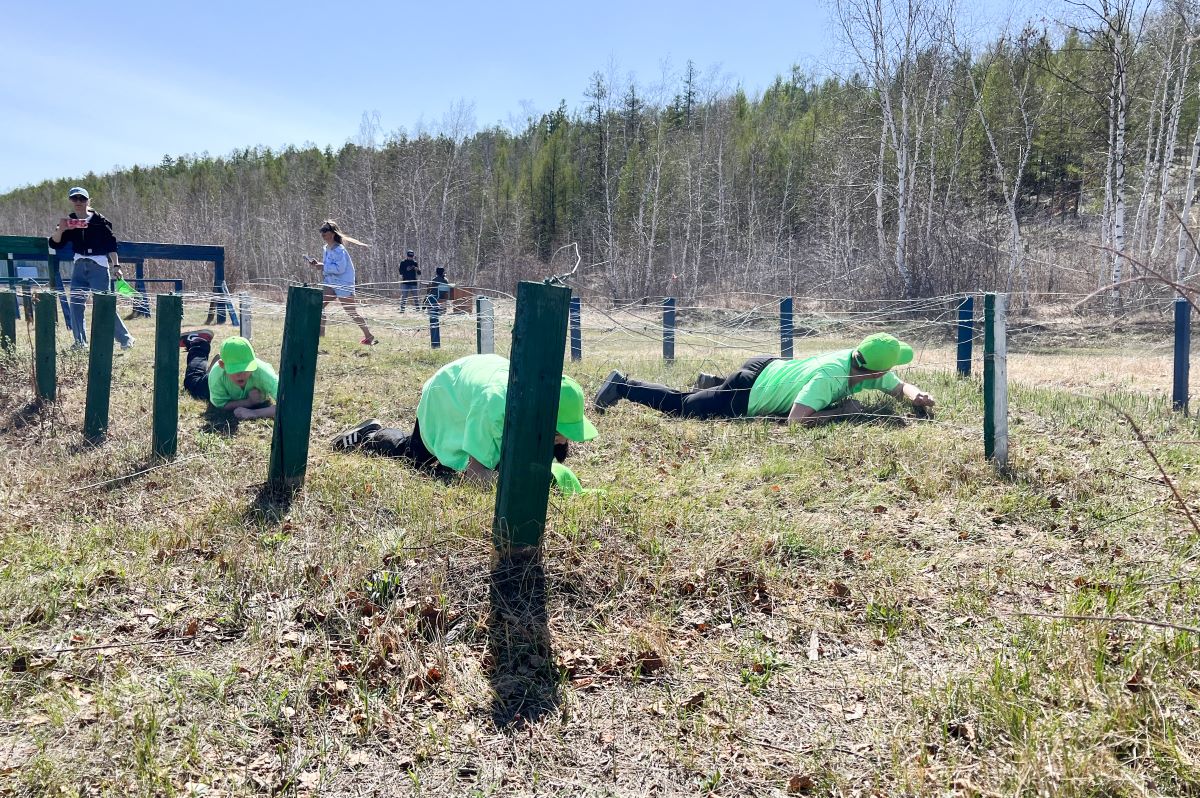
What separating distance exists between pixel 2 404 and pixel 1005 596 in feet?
25.0

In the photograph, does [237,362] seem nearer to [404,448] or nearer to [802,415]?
[404,448]

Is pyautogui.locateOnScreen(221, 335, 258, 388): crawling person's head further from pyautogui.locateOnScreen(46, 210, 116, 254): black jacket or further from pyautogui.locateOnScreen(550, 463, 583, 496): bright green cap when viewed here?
pyautogui.locateOnScreen(46, 210, 116, 254): black jacket

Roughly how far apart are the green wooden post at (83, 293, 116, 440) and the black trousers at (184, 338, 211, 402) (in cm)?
136

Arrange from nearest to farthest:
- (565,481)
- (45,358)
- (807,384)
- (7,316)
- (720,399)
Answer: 1. (565,481)
2. (807,384)
3. (45,358)
4. (720,399)
5. (7,316)

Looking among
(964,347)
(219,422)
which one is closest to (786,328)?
(964,347)

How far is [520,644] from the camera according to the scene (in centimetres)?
298

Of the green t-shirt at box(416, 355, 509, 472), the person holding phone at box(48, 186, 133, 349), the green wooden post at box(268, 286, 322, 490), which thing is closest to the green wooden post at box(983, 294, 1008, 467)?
the green t-shirt at box(416, 355, 509, 472)

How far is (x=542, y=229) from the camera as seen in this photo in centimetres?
4853

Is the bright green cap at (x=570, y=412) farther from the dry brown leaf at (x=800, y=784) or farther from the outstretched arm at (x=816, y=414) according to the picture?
the outstretched arm at (x=816, y=414)

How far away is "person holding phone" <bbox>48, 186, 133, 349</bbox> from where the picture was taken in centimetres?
873

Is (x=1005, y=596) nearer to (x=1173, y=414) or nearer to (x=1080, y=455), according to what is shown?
(x=1080, y=455)

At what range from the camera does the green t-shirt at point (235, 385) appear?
6500mm

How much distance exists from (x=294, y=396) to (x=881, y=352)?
426cm

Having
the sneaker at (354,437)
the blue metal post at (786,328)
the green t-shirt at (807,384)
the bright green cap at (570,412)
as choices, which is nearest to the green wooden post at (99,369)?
the sneaker at (354,437)
